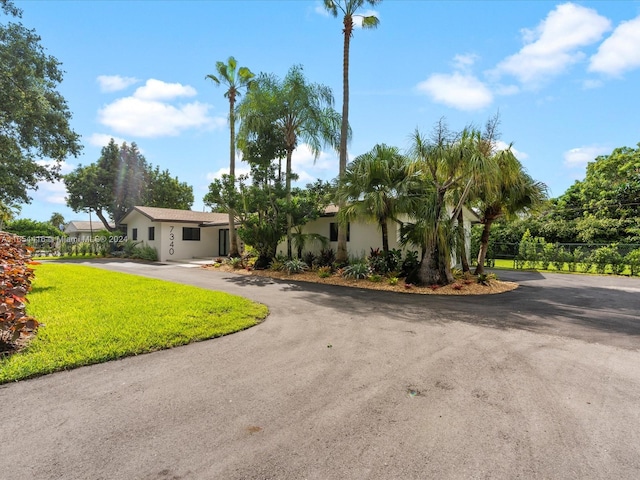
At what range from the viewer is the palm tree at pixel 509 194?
435 inches

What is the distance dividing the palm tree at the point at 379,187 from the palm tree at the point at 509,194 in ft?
8.54

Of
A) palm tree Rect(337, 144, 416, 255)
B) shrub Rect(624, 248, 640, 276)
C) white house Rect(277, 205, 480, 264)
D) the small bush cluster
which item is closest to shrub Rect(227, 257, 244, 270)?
white house Rect(277, 205, 480, 264)

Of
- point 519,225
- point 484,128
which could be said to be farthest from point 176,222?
point 519,225

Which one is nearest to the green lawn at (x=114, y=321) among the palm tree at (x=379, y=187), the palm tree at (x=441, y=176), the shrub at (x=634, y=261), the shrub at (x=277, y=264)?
the palm tree at (x=379, y=187)

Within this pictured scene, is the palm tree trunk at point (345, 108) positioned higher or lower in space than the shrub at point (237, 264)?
higher

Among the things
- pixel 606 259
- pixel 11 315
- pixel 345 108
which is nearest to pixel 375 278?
pixel 345 108

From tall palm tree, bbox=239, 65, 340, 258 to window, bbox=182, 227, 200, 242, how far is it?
10.5 metres

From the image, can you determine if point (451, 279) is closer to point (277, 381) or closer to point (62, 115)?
point (277, 381)

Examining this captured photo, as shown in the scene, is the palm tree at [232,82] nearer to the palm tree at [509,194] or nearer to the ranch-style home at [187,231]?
the ranch-style home at [187,231]

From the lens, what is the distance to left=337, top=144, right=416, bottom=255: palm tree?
11.7m

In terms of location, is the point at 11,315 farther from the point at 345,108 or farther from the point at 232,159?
the point at 232,159

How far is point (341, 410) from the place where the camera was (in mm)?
3131

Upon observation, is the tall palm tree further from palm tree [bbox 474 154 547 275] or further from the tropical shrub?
palm tree [bbox 474 154 547 275]

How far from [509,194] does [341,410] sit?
41.4 feet
